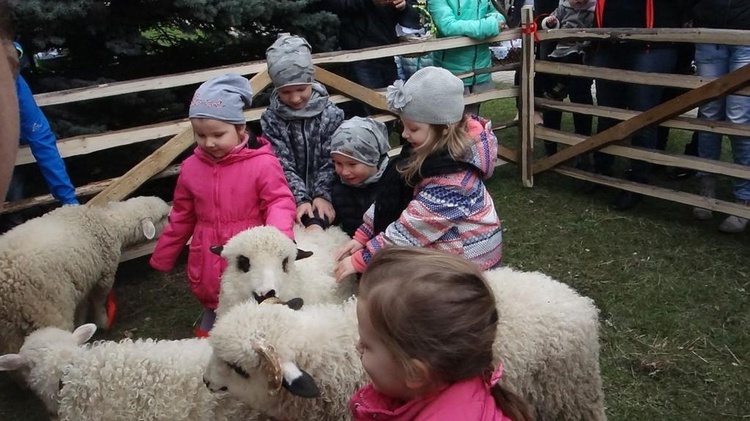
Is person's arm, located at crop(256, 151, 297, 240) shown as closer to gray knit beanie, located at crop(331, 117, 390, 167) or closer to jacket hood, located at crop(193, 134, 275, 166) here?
jacket hood, located at crop(193, 134, 275, 166)

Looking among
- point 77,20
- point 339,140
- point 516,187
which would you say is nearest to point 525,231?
point 516,187

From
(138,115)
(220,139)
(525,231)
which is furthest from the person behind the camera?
(525,231)

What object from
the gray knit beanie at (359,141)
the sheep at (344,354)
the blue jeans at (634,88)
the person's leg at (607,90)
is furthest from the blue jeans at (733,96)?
the sheep at (344,354)

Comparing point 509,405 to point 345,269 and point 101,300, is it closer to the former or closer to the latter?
point 345,269

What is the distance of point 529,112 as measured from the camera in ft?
21.3

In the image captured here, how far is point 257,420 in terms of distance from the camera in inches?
103

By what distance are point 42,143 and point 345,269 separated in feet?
7.58

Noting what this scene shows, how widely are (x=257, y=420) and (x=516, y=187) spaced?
446 centimetres

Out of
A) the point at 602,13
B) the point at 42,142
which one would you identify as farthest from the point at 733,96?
the point at 42,142

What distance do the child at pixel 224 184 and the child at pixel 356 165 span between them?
1.14 feet

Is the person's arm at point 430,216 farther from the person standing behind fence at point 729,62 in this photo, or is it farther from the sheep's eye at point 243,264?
the person standing behind fence at point 729,62

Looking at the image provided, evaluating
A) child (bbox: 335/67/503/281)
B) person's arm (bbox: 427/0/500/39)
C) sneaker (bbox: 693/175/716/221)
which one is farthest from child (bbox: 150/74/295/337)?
sneaker (bbox: 693/175/716/221)

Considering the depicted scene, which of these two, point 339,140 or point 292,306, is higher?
point 339,140

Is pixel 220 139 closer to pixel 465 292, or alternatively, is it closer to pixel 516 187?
pixel 465 292
